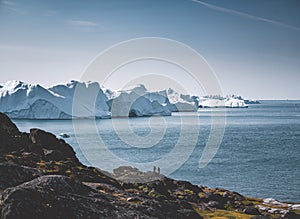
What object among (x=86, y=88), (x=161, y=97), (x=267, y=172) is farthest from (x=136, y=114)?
(x=267, y=172)

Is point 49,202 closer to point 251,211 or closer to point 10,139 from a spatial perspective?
Answer: point 251,211

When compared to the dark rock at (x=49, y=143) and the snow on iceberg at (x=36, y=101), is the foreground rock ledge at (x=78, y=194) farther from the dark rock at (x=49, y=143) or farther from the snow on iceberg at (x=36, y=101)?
the snow on iceberg at (x=36, y=101)

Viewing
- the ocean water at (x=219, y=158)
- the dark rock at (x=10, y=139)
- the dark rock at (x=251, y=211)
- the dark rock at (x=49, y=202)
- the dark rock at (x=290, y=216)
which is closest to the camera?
the dark rock at (x=49, y=202)

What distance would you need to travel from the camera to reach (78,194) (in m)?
18.6

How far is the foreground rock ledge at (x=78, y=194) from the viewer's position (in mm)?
15688

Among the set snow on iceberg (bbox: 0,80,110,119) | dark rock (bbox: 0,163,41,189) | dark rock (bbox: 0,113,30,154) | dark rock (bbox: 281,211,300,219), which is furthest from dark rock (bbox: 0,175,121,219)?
snow on iceberg (bbox: 0,80,110,119)

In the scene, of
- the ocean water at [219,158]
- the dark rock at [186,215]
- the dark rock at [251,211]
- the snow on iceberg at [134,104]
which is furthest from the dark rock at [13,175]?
the snow on iceberg at [134,104]

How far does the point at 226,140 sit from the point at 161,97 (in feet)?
329

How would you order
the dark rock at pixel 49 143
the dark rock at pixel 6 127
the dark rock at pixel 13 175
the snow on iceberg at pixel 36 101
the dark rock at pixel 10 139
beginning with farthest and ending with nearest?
the snow on iceberg at pixel 36 101, the dark rock at pixel 49 143, the dark rock at pixel 6 127, the dark rock at pixel 10 139, the dark rock at pixel 13 175

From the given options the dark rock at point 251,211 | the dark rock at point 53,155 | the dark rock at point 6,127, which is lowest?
the dark rock at point 251,211

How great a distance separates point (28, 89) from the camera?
13562 cm

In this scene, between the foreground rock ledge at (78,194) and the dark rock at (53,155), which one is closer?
the foreground rock ledge at (78,194)

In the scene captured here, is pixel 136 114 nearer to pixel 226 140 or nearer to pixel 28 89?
pixel 28 89

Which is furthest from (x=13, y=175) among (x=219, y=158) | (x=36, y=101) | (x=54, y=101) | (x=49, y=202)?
(x=36, y=101)
